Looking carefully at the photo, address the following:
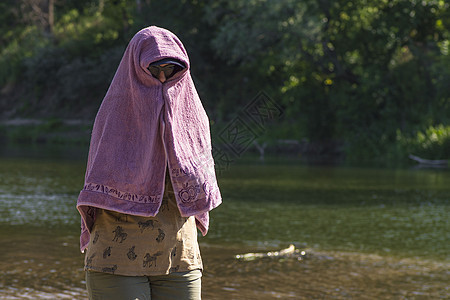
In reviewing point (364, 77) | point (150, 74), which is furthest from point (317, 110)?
point (150, 74)

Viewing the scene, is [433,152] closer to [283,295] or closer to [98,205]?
[283,295]

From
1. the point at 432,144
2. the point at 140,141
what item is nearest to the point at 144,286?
the point at 140,141

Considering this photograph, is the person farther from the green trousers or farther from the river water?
the river water

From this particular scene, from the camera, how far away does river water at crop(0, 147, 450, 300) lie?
6.84 metres

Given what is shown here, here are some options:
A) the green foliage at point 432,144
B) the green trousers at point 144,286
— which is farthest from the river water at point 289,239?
the green foliage at point 432,144

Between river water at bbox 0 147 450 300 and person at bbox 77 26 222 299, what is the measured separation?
12.0ft

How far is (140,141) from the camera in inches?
114

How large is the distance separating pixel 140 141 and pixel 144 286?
556mm

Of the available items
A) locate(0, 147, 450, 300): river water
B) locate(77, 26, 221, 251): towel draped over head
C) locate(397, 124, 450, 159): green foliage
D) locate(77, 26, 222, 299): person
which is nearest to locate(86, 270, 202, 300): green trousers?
locate(77, 26, 222, 299): person

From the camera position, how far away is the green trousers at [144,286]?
111 inches

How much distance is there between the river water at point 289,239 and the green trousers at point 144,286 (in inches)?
143

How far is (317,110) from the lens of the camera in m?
33.8

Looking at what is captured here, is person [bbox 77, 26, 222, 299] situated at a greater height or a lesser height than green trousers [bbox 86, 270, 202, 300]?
greater

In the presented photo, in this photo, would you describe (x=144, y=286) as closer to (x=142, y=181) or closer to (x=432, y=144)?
(x=142, y=181)
